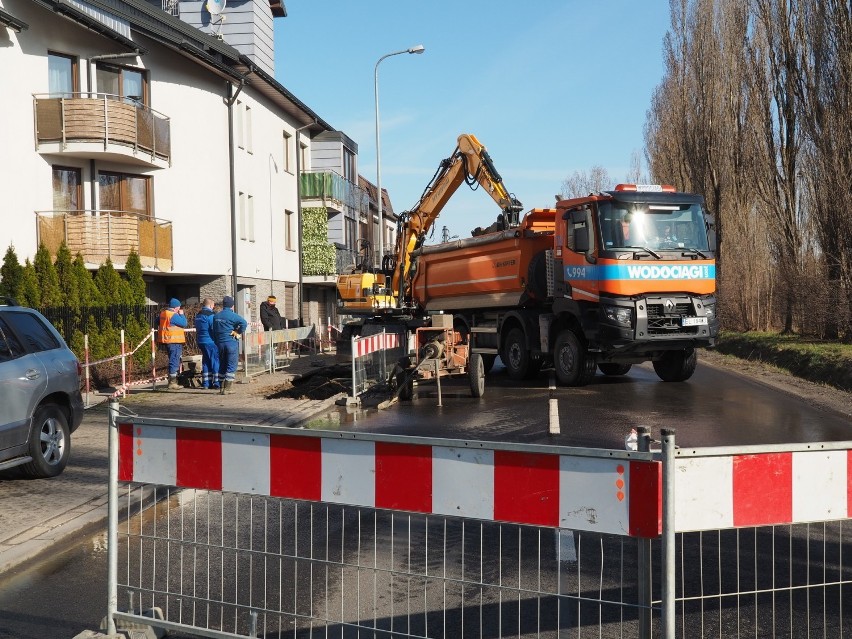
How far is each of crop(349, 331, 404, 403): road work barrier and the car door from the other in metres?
6.90

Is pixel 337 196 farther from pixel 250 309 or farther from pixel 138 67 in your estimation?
pixel 138 67

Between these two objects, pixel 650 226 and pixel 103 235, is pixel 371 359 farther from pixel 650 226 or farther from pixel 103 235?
pixel 103 235

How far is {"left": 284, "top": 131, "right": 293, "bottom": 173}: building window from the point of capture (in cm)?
3709

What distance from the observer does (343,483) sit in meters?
4.05

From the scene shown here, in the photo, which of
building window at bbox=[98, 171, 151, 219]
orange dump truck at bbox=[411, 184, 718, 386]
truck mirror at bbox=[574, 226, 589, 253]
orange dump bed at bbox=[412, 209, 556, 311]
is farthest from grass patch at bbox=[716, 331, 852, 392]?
building window at bbox=[98, 171, 151, 219]

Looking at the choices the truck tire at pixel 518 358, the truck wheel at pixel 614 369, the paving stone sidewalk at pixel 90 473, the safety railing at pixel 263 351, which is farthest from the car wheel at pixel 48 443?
the truck wheel at pixel 614 369

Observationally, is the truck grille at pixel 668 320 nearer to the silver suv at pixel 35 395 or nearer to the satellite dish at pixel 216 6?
the silver suv at pixel 35 395

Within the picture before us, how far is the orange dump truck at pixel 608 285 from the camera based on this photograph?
16.0 metres

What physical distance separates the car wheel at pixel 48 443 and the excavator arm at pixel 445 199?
12.3 m

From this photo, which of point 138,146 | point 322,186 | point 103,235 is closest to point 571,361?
point 103,235

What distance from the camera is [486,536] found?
656cm

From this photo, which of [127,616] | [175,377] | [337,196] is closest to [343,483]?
[127,616]

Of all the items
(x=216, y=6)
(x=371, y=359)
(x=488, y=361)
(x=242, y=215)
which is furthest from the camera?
(x=216, y=6)

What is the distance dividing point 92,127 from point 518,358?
1224 centimetres
